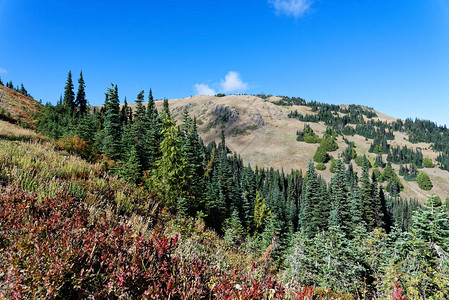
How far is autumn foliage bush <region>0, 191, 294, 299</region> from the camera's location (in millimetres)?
2285

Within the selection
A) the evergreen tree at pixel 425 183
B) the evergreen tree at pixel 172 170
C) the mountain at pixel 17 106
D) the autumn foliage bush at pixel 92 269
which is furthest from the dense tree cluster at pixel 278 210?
the evergreen tree at pixel 425 183

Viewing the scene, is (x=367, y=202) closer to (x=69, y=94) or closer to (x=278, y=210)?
(x=278, y=210)

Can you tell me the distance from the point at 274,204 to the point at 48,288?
69.2m

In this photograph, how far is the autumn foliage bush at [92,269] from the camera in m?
2.29

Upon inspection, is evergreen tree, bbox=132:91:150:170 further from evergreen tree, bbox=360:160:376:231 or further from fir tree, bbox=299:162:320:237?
evergreen tree, bbox=360:160:376:231

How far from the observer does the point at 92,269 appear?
244cm

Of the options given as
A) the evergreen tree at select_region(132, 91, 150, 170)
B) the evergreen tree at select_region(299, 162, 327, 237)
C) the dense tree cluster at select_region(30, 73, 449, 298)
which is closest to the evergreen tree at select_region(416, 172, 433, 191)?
the dense tree cluster at select_region(30, 73, 449, 298)

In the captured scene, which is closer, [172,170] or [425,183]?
[172,170]

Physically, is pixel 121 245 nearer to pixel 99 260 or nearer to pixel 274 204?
pixel 99 260

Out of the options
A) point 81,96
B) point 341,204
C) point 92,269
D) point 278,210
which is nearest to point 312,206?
point 341,204

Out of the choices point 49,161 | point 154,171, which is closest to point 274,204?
point 154,171

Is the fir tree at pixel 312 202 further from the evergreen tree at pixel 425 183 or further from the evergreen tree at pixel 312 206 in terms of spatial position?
A: the evergreen tree at pixel 425 183

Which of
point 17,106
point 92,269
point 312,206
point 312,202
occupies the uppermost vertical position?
point 17,106

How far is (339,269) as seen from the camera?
1390 centimetres
